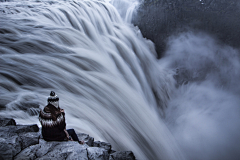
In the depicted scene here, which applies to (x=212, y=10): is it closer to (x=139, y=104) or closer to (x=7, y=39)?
(x=139, y=104)

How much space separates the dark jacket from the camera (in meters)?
1.39

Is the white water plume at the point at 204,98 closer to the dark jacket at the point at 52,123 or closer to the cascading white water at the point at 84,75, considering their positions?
the cascading white water at the point at 84,75

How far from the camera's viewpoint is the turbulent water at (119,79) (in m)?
2.42

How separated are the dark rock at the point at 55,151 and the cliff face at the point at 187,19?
493 centimetres

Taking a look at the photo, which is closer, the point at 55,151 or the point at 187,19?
the point at 55,151

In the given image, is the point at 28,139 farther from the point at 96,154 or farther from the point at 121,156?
the point at 121,156

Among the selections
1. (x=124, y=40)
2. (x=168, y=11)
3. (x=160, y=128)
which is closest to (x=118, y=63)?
(x=124, y=40)

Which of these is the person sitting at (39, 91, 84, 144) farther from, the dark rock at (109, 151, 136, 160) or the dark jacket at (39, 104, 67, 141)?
the dark rock at (109, 151, 136, 160)

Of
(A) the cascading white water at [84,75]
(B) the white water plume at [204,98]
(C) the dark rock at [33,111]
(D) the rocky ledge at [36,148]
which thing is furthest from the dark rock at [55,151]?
(B) the white water plume at [204,98]

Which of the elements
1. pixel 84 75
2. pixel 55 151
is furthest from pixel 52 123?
pixel 84 75

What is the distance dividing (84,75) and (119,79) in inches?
33.1

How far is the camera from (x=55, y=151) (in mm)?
1334

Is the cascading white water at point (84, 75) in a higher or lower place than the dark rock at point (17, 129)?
higher

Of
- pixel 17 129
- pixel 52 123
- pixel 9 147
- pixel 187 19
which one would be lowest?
pixel 9 147
